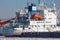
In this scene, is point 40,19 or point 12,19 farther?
point 12,19

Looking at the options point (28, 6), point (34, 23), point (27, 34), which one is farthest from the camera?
point (28, 6)

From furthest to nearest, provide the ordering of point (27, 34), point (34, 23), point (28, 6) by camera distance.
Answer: point (28, 6)
point (34, 23)
point (27, 34)

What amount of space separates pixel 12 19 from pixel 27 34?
32.6 feet

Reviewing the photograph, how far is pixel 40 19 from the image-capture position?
46750mm

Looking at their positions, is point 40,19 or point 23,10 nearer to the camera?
point 40,19

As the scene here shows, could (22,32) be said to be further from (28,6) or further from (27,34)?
(28,6)

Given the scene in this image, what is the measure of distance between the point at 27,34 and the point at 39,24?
4719 mm

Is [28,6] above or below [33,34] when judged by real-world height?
above

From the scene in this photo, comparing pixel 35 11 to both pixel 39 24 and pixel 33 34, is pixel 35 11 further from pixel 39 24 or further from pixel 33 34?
pixel 33 34

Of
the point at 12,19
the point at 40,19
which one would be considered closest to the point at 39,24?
the point at 40,19

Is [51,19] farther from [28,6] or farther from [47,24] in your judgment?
[28,6]

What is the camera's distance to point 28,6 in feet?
165

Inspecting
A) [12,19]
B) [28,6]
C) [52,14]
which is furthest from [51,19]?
[12,19]

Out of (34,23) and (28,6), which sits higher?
(28,6)
